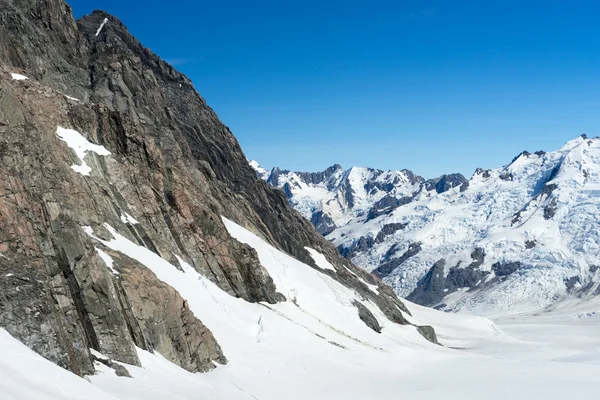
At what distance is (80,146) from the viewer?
4491 cm

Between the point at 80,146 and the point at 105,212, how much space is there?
8530mm

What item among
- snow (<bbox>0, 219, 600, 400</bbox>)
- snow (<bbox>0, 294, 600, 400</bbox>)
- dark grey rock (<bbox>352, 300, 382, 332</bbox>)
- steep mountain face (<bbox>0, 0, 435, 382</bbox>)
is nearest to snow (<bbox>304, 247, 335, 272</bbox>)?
steep mountain face (<bbox>0, 0, 435, 382</bbox>)

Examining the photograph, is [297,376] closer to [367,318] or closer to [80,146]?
[80,146]

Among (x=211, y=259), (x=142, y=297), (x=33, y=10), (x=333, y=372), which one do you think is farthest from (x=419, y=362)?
(x=33, y=10)

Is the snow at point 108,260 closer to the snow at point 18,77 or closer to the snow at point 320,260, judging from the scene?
the snow at point 18,77

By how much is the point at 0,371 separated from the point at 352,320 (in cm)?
4869

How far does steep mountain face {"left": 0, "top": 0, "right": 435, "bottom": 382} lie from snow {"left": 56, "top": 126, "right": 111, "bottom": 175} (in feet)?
0.42

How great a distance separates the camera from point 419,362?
55.9 meters

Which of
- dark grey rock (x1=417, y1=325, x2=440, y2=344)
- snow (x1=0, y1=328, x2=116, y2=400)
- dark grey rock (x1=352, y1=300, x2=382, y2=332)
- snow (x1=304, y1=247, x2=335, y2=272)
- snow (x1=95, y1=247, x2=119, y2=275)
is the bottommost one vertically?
snow (x1=0, y1=328, x2=116, y2=400)

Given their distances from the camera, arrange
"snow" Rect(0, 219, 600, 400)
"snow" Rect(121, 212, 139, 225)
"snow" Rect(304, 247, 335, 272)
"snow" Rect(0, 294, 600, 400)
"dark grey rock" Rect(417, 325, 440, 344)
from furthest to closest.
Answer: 1. "snow" Rect(304, 247, 335, 272)
2. "dark grey rock" Rect(417, 325, 440, 344)
3. "snow" Rect(121, 212, 139, 225)
4. "snow" Rect(0, 219, 600, 400)
5. "snow" Rect(0, 294, 600, 400)

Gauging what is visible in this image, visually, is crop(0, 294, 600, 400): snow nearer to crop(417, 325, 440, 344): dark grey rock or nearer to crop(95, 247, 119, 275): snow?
crop(95, 247, 119, 275): snow

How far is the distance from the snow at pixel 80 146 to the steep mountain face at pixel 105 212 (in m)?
0.13

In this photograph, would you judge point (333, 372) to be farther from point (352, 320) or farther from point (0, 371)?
point (0, 371)

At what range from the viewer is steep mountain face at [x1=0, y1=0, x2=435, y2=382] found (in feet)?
77.3
